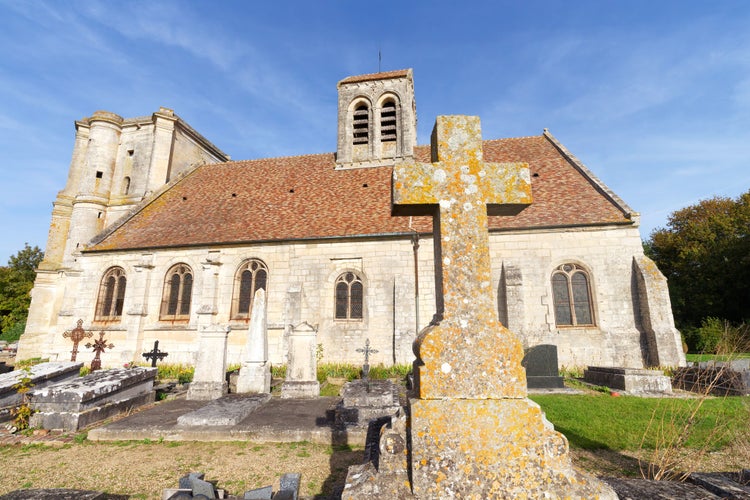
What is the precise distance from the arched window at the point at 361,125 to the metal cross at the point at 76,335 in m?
14.4

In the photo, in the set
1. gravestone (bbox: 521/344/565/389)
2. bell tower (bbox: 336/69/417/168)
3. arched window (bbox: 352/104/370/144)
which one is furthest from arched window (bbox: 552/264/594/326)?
arched window (bbox: 352/104/370/144)

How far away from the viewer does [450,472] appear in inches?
79.7

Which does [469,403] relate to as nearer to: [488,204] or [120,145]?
[488,204]

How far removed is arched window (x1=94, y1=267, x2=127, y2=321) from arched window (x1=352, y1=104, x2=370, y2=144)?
12.6 meters

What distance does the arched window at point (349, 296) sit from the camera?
44.4 feet

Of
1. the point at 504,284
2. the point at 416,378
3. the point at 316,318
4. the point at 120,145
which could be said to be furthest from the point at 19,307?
the point at 416,378

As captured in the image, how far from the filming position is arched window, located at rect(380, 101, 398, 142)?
18438 mm

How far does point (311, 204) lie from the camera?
1572 cm

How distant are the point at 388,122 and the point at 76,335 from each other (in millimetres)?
16475

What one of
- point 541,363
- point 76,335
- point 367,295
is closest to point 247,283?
point 367,295

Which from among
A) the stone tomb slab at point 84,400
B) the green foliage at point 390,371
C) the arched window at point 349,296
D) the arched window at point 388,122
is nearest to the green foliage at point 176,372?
the stone tomb slab at point 84,400

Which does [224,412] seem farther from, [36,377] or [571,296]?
[571,296]

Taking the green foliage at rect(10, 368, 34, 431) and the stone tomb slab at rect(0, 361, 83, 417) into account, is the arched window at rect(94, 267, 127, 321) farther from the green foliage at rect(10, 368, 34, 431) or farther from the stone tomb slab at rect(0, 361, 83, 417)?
the green foliage at rect(10, 368, 34, 431)

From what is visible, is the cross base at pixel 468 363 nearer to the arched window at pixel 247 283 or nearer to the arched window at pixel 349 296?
the arched window at pixel 349 296
